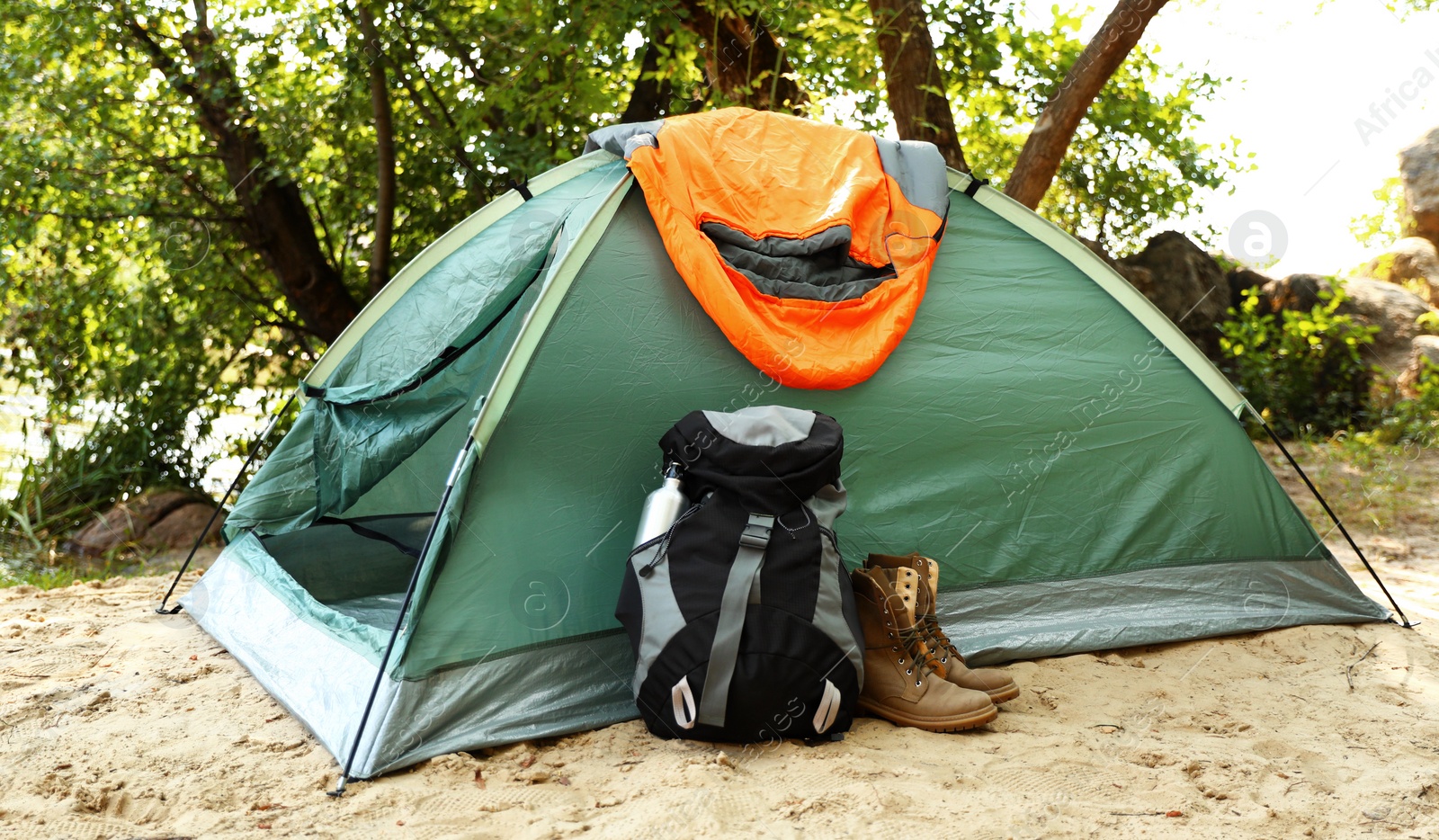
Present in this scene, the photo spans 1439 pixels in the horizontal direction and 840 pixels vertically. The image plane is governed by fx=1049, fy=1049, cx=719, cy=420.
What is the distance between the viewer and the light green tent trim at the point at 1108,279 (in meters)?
2.90

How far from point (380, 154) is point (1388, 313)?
256 inches

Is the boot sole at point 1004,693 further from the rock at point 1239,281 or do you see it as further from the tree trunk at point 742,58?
the rock at point 1239,281

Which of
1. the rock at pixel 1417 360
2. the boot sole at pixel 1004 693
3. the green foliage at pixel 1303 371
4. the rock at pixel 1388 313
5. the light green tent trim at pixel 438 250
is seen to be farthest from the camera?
the rock at pixel 1388 313

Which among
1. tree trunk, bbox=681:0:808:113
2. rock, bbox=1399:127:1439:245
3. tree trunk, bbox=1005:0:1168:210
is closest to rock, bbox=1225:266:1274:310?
rock, bbox=1399:127:1439:245

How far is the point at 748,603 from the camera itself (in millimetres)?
2039

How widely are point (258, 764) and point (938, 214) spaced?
2046 millimetres

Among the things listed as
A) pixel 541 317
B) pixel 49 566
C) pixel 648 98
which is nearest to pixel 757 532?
pixel 541 317

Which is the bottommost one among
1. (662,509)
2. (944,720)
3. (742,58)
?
(944,720)

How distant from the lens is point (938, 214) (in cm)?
275

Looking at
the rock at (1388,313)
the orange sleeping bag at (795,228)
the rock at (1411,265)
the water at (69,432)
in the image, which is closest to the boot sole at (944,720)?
the orange sleeping bag at (795,228)

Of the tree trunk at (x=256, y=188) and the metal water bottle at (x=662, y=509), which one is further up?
the tree trunk at (x=256, y=188)

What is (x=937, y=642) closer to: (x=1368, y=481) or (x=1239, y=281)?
(x=1368, y=481)

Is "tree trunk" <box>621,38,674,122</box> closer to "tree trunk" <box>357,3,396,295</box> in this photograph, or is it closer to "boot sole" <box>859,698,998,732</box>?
"tree trunk" <box>357,3,396,295</box>

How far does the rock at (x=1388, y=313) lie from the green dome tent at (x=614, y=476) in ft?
15.1
